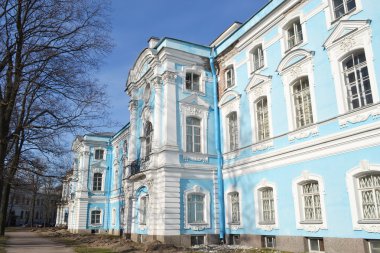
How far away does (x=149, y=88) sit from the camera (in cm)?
1938

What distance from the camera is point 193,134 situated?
16953 millimetres

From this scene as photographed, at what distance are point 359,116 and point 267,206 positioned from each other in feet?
17.4

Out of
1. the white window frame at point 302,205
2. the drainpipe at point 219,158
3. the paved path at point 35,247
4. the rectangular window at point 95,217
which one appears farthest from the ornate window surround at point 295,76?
the rectangular window at point 95,217

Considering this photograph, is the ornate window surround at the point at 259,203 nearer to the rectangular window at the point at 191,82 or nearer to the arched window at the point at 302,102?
the arched window at the point at 302,102

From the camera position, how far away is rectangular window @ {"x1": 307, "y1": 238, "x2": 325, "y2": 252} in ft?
36.6

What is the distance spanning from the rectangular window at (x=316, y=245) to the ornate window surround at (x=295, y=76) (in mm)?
3449

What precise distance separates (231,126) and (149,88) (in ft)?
18.0

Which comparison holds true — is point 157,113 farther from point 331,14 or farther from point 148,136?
point 331,14

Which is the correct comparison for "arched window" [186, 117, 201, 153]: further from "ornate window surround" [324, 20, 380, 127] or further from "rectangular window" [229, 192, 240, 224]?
"ornate window surround" [324, 20, 380, 127]

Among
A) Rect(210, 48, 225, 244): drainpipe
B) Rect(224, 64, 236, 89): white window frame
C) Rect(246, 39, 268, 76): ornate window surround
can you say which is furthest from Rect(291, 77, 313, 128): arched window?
Rect(210, 48, 225, 244): drainpipe

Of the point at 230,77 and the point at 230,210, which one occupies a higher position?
the point at 230,77

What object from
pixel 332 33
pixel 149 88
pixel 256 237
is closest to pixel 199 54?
pixel 149 88

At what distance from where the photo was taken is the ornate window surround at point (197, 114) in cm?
1652

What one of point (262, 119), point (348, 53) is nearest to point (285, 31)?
point (348, 53)
